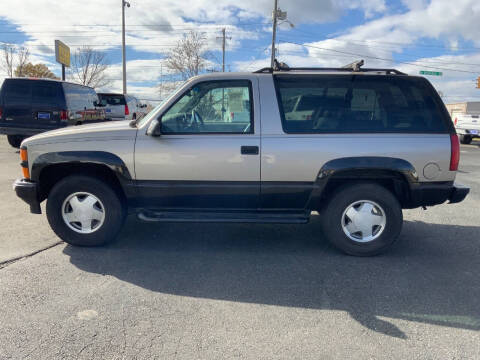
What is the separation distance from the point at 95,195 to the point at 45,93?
6.84m

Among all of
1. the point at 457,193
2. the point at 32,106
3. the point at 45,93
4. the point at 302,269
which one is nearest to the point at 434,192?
the point at 457,193

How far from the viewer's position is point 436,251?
14.0 ft

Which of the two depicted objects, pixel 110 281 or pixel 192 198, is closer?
pixel 110 281

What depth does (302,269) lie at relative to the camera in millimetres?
3699

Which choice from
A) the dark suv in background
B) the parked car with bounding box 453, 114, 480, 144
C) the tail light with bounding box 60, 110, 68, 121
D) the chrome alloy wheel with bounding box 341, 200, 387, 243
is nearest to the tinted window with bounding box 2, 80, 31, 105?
the dark suv in background

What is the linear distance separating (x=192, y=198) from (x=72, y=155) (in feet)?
4.31

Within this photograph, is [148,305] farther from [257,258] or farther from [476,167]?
[476,167]

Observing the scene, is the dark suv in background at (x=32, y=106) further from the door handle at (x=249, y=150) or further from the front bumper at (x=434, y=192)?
the front bumper at (x=434, y=192)

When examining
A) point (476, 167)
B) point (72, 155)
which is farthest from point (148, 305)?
point (476, 167)

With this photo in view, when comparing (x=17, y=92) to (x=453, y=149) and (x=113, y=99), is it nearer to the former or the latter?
(x=113, y=99)

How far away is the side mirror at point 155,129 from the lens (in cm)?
374

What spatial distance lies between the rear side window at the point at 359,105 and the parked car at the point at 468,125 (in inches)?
718

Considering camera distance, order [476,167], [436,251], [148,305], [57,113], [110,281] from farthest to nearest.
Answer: [476,167], [57,113], [436,251], [110,281], [148,305]

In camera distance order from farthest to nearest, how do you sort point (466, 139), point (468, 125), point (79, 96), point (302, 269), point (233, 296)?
point (466, 139)
point (468, 125)
point (79, 96)
point (302, 269)
point (233, 296)
